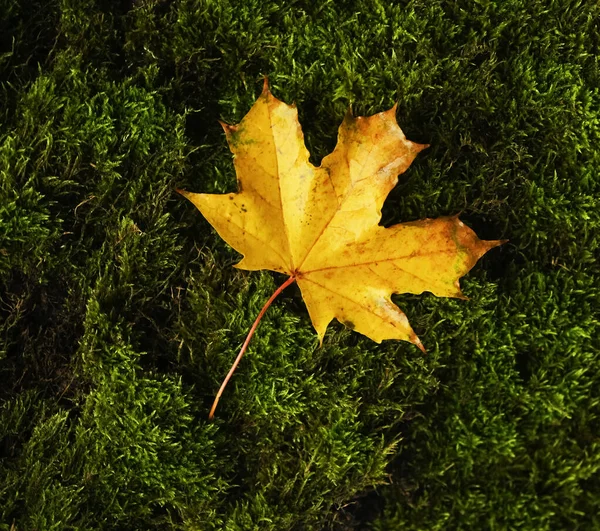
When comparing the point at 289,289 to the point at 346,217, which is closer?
the point at 346,217

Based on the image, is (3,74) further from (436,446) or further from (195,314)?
(436,446)

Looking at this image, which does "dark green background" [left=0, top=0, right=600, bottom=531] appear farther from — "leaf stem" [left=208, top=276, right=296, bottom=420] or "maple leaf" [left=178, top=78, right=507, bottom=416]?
"maple leaf" [left=178, top=78, right=507, bottom=416]

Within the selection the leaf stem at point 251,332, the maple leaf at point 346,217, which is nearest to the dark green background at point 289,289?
the leaf stem at point 251,332

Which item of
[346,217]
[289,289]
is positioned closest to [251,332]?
[289,289]

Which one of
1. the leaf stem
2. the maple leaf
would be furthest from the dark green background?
the maple leaf

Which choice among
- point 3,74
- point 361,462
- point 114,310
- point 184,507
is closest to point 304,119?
point 114,310

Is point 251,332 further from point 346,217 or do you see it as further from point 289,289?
point 346,217

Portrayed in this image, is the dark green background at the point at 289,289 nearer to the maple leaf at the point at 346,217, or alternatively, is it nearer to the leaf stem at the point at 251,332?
the leaf stem at the point at 251,332
